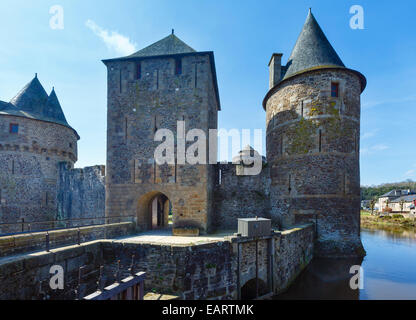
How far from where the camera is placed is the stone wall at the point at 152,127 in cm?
1046

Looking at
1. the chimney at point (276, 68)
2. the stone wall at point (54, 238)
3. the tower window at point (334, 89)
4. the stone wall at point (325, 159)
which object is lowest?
the stone wall at point (54, 238)

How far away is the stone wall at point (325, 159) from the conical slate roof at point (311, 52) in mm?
483

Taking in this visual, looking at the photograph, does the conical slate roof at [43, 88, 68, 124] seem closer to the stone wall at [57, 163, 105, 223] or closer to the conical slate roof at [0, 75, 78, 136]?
the conical slate roof at [0, 75, 78, 136]

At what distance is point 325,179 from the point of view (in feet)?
33.9

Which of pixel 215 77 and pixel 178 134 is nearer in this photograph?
pixel 178 134

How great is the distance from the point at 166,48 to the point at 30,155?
1237 centimetres

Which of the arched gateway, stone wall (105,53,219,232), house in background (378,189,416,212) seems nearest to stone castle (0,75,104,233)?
the arched gateway

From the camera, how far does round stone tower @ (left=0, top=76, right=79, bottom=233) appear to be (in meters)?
14.7

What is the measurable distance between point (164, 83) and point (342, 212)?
10.8m

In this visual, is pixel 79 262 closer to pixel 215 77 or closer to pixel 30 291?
pixel 30 291

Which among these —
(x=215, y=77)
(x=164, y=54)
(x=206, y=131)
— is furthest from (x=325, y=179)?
(x=164, y=54)

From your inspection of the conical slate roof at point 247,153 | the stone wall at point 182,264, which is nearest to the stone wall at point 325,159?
the stone wall at point 182,264

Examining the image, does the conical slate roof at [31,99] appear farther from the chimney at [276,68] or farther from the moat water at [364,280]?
the moat water at [364,280]

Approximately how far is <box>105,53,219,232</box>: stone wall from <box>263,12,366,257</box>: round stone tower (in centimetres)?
436
